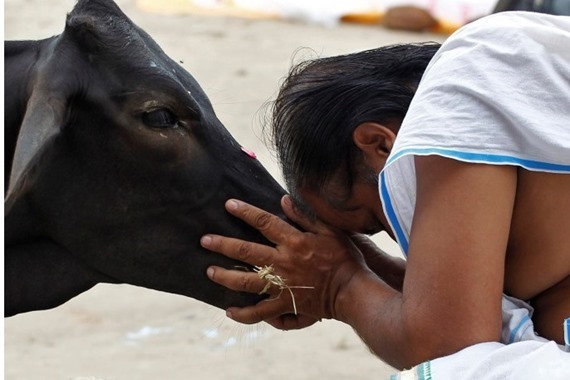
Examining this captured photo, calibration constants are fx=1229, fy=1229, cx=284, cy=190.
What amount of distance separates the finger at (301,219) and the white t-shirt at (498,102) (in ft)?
1.26

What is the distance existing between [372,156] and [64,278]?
870 millimetres

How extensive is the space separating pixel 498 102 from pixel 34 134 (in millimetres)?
974

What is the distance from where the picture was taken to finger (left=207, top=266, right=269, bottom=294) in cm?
280

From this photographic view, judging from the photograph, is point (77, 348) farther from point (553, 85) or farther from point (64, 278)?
point (553, 85)

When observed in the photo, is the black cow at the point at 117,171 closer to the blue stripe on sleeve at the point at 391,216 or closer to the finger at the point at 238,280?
the finger at the point at 238,280

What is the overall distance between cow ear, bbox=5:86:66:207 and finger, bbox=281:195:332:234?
1.78 feet

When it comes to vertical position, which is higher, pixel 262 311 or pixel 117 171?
pixel 117 171

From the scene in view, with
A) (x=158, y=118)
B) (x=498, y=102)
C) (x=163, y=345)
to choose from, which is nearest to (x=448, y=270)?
(x=498, y=102)

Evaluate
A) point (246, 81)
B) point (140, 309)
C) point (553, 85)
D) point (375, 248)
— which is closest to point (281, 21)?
point (246, 81)

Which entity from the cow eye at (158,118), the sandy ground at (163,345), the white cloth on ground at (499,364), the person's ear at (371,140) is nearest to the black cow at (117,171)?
the cow eye at (158,118)

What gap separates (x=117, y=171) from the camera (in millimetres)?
2840

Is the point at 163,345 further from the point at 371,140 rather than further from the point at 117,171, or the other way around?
the point at 371,140

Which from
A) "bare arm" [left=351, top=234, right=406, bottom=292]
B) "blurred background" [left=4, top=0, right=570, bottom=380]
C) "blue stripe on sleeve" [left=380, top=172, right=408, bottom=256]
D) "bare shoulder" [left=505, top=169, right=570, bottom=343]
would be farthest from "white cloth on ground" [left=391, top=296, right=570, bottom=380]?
"blurred background" [left=4, top=0, right=570, bottom=380]

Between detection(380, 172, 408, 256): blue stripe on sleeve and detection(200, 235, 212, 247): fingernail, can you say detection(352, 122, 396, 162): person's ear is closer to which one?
detection(380, 172, 408, 256): blue stripe on sleeve
